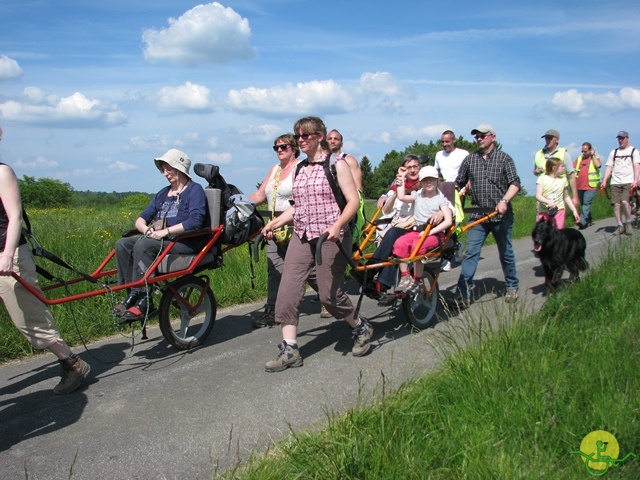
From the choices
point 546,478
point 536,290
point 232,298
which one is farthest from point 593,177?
point 546,478

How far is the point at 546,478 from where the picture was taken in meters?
3.06

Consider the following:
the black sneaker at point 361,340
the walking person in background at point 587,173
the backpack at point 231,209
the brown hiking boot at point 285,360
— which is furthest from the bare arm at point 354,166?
the walking person in background at point 587,173

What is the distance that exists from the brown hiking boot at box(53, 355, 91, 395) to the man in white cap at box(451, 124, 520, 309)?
460 cm

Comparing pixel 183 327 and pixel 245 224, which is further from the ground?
pixel 245 224

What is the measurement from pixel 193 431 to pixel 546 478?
240 centimetres

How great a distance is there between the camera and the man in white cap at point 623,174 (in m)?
14.0

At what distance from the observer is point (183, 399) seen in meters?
4.85

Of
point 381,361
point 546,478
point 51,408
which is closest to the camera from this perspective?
point 546,478

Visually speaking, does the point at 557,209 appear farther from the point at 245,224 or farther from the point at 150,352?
the point at 150,352

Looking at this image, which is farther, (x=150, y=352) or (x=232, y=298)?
(x=232, y=298)

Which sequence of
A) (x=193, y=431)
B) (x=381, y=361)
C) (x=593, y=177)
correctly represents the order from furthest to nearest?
(x=593, y=177) → (x=381, y=361) → (x=193, y=431)

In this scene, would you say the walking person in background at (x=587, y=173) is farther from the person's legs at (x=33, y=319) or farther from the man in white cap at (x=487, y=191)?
the person's legs at (x=33, y=319)

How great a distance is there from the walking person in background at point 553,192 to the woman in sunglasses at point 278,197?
A: 15.1ft

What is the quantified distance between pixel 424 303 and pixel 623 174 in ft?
31.6
